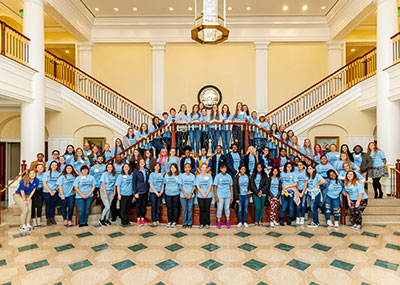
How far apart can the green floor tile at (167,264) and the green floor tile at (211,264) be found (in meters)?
0.44

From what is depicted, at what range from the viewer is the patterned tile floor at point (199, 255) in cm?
322

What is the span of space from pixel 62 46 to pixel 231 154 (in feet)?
38.6

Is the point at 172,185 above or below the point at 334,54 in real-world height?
below

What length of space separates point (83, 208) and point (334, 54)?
40.4ft

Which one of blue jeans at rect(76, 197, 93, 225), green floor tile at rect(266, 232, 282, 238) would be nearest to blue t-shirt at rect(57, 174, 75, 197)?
blue jeans at rect(76, 197, 93, 225)

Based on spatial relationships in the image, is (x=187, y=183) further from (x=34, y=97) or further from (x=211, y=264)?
(x=34, y=97)

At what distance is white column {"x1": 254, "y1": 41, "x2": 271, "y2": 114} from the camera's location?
11250mm

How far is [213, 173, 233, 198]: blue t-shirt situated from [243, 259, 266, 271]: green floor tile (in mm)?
1710

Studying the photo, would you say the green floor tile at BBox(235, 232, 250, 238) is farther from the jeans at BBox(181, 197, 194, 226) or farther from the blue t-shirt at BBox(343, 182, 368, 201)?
the blue t-shirt at BBox(343, 182, 368, 201)

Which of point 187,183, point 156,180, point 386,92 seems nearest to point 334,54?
point 386,92

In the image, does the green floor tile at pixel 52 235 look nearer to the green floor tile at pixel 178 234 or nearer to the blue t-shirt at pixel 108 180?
the blue t-shirt at pixel 108 180

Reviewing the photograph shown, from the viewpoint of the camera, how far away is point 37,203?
5430 mm

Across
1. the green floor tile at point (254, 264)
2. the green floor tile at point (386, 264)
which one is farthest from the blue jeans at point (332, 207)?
the green floor tile at point (254, 264)

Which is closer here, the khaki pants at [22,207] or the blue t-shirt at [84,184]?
the khaki pants at [22,207]
